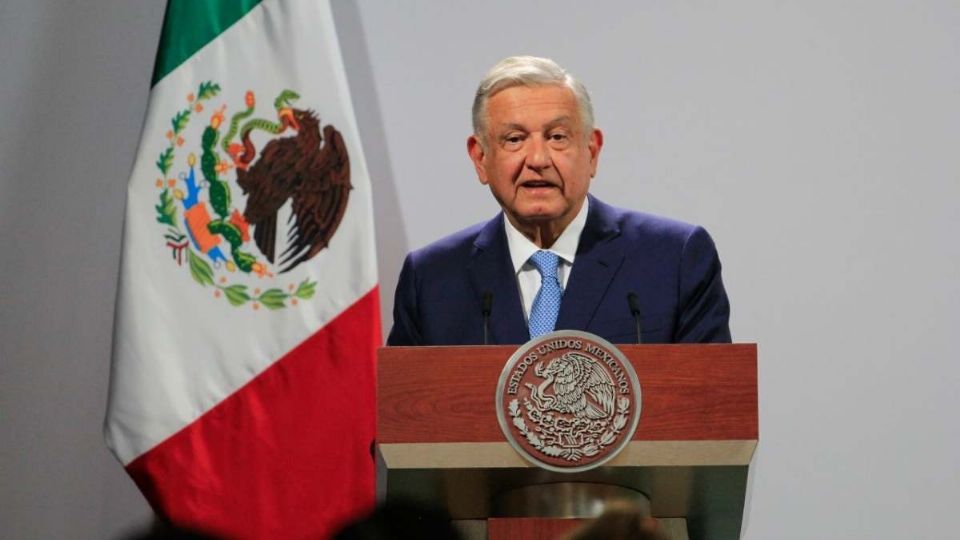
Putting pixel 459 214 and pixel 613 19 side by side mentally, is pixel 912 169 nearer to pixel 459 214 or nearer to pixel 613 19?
pixel 613 19

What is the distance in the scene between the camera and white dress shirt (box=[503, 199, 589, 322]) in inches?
132

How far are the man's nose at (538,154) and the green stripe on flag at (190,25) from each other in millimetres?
1055

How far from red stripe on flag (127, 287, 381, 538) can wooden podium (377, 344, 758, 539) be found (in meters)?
1.22

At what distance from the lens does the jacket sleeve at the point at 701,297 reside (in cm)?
319

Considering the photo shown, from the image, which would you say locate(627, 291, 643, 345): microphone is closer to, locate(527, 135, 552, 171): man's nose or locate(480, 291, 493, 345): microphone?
locate(480, 291, 493, 345): microphone

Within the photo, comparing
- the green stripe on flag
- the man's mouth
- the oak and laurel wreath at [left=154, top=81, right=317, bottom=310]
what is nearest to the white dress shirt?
the man's mouth

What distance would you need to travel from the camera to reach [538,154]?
3.45m

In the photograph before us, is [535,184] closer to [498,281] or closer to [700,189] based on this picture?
[498,281]

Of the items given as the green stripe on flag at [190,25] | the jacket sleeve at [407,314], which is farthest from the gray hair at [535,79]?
the green stripe on flag at [190,25]

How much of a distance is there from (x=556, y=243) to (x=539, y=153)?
21 centimetres

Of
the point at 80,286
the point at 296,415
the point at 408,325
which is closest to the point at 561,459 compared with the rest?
the point at 408,325

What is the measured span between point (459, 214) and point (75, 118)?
3.84 ft

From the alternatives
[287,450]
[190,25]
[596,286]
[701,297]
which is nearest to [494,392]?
[596,286]

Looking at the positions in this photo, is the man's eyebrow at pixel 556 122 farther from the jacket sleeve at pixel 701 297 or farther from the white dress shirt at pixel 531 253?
the jacket sleeve at pixel 701 297
